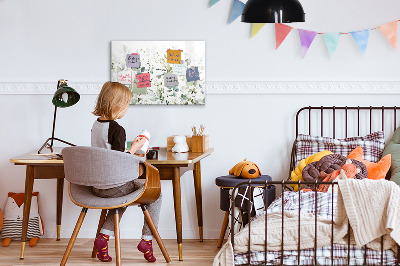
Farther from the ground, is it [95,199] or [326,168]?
[326,168]

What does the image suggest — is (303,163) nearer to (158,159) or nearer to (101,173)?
(158,159)

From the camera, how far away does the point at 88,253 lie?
3.97 m

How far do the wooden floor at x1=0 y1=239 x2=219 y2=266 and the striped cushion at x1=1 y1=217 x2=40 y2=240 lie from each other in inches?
2.3

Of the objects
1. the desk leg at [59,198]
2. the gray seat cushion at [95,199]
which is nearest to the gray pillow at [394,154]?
the gray seat cushion at [95,199]

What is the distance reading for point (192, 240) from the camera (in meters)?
4.39

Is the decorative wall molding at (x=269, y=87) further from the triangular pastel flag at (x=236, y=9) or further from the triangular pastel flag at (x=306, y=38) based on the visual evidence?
the triangular pastel flag at (x=236, y=9)

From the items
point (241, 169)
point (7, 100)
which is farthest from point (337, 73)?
point (7, 100)

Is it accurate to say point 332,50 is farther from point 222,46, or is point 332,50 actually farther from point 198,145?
point 198,145

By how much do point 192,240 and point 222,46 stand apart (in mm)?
1413

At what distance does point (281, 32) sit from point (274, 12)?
1.25 metres

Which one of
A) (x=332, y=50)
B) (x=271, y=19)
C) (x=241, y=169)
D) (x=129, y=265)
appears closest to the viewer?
(x=271, y=19)

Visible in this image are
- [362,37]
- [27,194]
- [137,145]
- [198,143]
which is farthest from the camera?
[362,37]

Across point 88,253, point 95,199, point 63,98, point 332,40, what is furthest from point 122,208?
point 332,40

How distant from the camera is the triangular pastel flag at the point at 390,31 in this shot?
4.27 m
